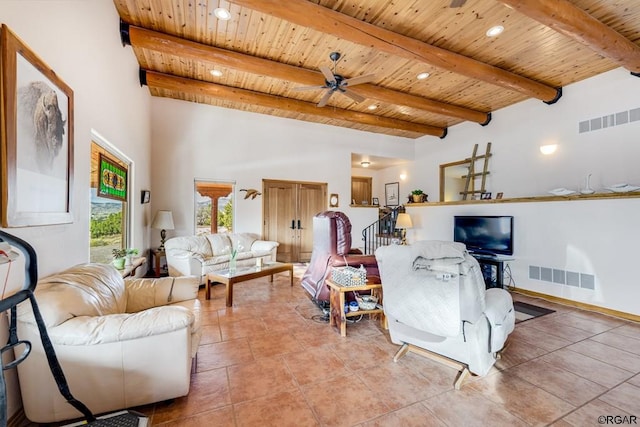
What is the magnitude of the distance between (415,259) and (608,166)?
4.41 metres

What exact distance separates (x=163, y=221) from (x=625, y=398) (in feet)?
20.1

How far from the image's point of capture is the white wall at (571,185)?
11.6 ft

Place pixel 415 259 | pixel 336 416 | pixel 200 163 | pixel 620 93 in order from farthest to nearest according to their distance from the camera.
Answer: pixel 200 163
pixel 620 93
pixel 415 259
pixel 336 416

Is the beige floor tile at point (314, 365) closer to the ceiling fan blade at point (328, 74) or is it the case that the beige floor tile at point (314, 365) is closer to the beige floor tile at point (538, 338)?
the beige floor tile at point (538, 338)

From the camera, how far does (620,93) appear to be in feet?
13.6

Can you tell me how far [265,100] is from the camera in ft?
17.9

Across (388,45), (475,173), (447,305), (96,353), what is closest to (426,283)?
(447,305)

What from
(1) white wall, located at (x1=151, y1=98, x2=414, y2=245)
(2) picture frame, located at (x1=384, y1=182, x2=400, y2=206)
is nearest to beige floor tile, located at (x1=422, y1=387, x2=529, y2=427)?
(1) white wall, located at (x1=151, y1=98, x2=414, y2=245)

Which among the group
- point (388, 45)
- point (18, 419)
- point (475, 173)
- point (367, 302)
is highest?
point (388, 45)

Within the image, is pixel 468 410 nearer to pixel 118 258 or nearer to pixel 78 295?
pixel 78 295

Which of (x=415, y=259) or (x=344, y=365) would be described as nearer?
(x=415, y=259)

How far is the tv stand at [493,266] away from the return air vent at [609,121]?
250 cm

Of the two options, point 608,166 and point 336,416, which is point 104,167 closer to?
point 336,416

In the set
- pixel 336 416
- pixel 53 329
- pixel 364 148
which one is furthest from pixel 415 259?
pixel 364 148
